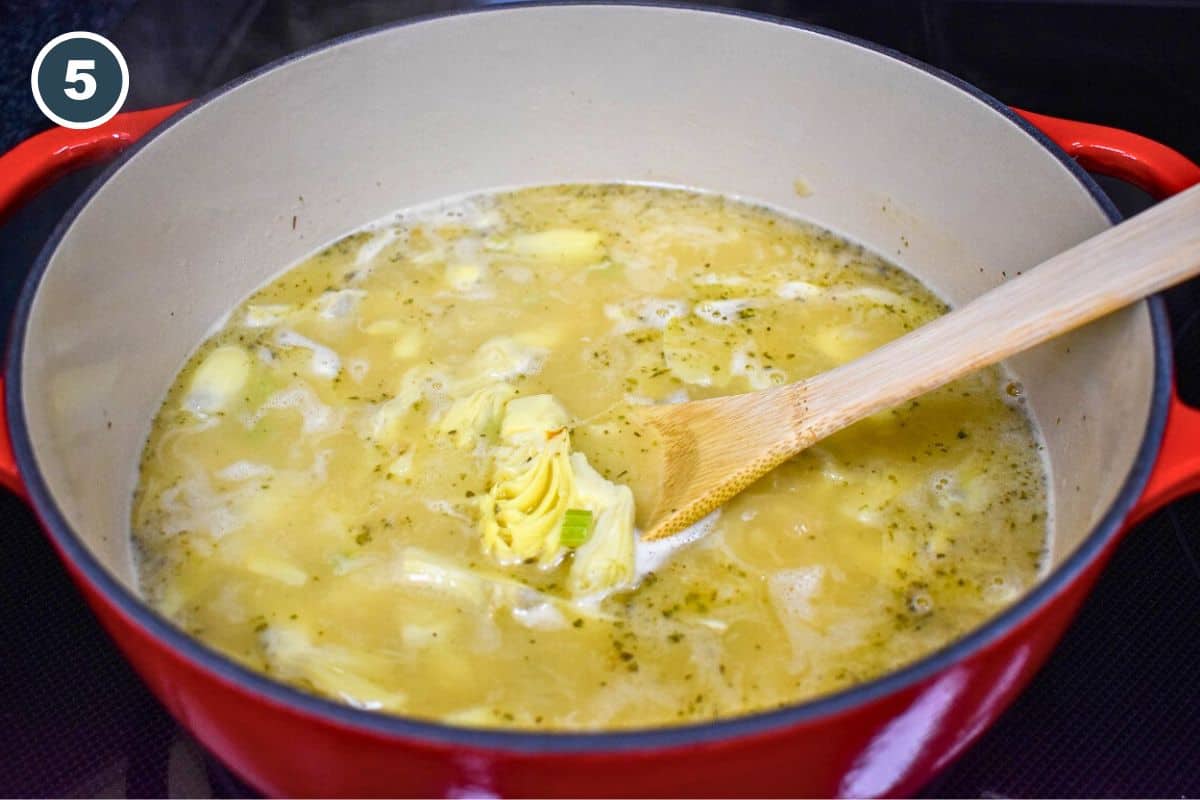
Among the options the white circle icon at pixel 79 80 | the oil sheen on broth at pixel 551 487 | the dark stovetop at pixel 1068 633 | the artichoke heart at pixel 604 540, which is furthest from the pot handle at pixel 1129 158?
the white circle icon at pixel 79 80

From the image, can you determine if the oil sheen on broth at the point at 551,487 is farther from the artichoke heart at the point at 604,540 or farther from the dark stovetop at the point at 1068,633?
the dark stovetop at the point at 1068,633

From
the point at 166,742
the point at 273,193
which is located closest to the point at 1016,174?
the point at 273,193

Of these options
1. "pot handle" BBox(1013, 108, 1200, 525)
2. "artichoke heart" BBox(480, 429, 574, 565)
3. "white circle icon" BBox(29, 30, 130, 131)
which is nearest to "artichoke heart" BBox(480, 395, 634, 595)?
"artichoke heart" BBox(480, 429, 574, 565)

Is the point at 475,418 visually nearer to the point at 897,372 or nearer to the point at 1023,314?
the point at 897,372

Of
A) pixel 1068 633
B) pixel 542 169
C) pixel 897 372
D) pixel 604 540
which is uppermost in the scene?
pixel 542 169

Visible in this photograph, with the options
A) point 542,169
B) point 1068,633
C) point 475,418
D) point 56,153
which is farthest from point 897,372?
point 56,153

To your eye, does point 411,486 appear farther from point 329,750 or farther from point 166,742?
point 329,750
